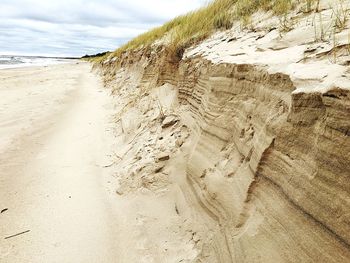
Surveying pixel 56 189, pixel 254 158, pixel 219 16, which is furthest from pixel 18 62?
pixel 254 158

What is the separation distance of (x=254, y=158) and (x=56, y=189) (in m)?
2.85

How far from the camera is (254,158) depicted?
2.67 meters

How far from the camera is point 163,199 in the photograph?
399 centimetres

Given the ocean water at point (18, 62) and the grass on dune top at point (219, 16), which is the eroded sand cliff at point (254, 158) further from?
the ocean water at point (18, 62)

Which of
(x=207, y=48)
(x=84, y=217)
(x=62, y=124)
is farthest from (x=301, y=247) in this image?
(x=62, y=124)

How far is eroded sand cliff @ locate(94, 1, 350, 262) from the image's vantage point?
1974 mm

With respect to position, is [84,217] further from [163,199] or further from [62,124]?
[62,124]

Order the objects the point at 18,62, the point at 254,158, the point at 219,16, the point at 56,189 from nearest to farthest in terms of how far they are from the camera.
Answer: the point at 254,158, the point at 56,189, the point at 219,16, the point at 18,62

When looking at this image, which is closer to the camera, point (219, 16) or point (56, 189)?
point (56, 189)

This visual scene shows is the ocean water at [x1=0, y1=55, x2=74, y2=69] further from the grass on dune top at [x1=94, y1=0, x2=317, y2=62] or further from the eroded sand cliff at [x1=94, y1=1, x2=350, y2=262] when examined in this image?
the eroded sand cliff at [x1=94, y1=1, x2=350, y2=262]

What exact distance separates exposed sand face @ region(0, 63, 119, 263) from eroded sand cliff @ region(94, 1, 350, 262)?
Answer: 376 millimetres

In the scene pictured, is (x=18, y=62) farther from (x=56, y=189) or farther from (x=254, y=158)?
(x=254, y=158)

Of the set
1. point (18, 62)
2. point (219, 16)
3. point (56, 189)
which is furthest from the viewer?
point (18, 62)

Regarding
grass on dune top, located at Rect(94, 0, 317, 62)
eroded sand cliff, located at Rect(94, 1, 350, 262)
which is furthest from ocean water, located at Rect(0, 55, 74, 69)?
eroded sand cliff, located at Rect(94, 1, 350, 262)
